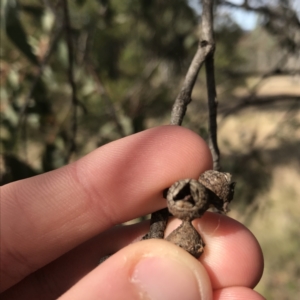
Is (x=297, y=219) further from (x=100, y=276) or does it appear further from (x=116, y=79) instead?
(x=100, y=276)

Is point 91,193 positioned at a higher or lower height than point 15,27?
lower

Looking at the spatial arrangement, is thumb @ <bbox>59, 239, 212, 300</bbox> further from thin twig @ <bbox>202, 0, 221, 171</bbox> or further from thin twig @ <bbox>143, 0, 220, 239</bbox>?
thin twig @ <bbox>202, 0, 221, 171</bbox>

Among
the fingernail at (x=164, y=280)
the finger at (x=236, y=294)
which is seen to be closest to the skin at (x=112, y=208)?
the finger at (x=236, y=294)

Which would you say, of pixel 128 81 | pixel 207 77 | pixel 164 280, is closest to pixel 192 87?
pixel 207 77

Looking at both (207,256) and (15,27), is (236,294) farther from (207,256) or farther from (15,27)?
(15,27)

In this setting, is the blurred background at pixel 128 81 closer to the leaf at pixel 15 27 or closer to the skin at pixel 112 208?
the leaf at pixel 15 27

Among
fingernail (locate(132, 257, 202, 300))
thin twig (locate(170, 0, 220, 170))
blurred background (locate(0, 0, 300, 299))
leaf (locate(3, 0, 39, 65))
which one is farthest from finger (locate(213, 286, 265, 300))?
leaf (locate(3, 0, 39, 65))

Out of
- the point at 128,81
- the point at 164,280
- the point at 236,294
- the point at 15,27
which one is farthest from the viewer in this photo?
the point at 128,81
